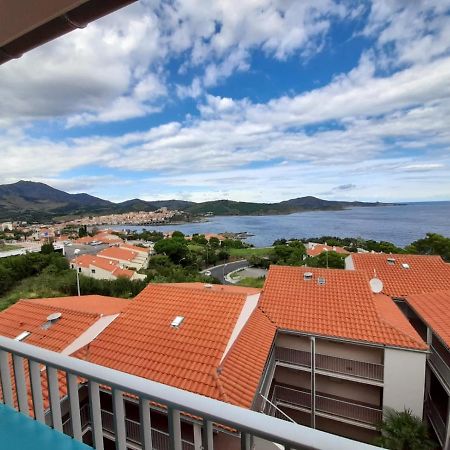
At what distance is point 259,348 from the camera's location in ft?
21.8

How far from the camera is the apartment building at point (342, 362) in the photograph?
6930 mm

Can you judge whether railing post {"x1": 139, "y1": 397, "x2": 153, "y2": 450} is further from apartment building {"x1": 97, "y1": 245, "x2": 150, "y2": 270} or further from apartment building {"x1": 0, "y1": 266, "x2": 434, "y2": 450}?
apartment building {"x1": 97, "y1": 245, "x2": 150, "y2": 270}

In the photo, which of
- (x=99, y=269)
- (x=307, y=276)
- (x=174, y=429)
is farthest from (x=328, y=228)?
(x=174, y=429)

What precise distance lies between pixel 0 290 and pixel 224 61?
66.0ft

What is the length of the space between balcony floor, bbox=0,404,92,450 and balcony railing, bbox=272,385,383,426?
764 cm

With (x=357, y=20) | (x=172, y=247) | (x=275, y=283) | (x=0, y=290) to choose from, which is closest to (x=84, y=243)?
(x=172, y=247)

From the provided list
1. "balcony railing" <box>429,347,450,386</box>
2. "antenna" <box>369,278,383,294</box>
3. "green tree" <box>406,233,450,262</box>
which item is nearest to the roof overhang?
"balcony railing" <box>429,347,450,386</box>

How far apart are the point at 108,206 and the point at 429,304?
15189cm

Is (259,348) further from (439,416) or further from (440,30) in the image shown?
(440,30)

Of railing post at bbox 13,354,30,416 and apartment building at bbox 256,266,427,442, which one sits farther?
apartment building at bbox 256,266,427,442

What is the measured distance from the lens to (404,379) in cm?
691

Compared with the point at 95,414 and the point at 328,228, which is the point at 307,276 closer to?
the point at 95,414

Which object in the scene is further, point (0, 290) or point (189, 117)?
point (0, 290)

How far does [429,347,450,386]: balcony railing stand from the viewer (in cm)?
657
